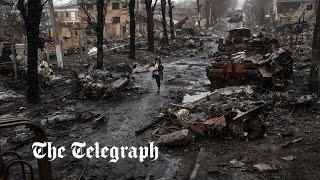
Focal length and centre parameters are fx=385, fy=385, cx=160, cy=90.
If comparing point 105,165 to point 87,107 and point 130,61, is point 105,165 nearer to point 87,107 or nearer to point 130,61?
point 87,107

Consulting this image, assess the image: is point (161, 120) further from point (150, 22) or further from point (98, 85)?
point (150, 22)

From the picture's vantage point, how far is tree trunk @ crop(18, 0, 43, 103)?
12.9 meters

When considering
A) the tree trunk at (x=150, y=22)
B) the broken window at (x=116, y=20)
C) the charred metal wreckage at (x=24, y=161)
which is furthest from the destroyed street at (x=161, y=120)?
the broken window at (x=116, y=20)

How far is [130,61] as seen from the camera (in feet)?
80.1

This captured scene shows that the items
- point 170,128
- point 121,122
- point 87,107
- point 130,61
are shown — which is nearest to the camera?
point 170,128

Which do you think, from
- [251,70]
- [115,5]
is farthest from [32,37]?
[115,5]

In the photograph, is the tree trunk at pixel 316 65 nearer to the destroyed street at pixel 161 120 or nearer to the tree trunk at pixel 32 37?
the destroyed street at pixel 161 120

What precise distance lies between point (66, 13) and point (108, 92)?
163ft

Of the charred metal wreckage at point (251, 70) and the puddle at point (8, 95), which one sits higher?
the charred metal wreckage at point (251, 70)

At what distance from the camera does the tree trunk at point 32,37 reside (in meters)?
12.9

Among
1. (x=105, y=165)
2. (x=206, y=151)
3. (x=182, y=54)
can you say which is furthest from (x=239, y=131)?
(x=182, y=54)

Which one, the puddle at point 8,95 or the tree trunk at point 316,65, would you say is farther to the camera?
the puddle at point 8,95

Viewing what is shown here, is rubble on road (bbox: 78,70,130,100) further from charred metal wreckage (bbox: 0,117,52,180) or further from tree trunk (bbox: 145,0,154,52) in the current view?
tree trunk (bbox: 145,0,154,52)

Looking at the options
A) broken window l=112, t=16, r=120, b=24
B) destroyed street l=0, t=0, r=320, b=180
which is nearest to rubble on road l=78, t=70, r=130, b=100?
destroyed street l=0, t=0, r=320, b=180
